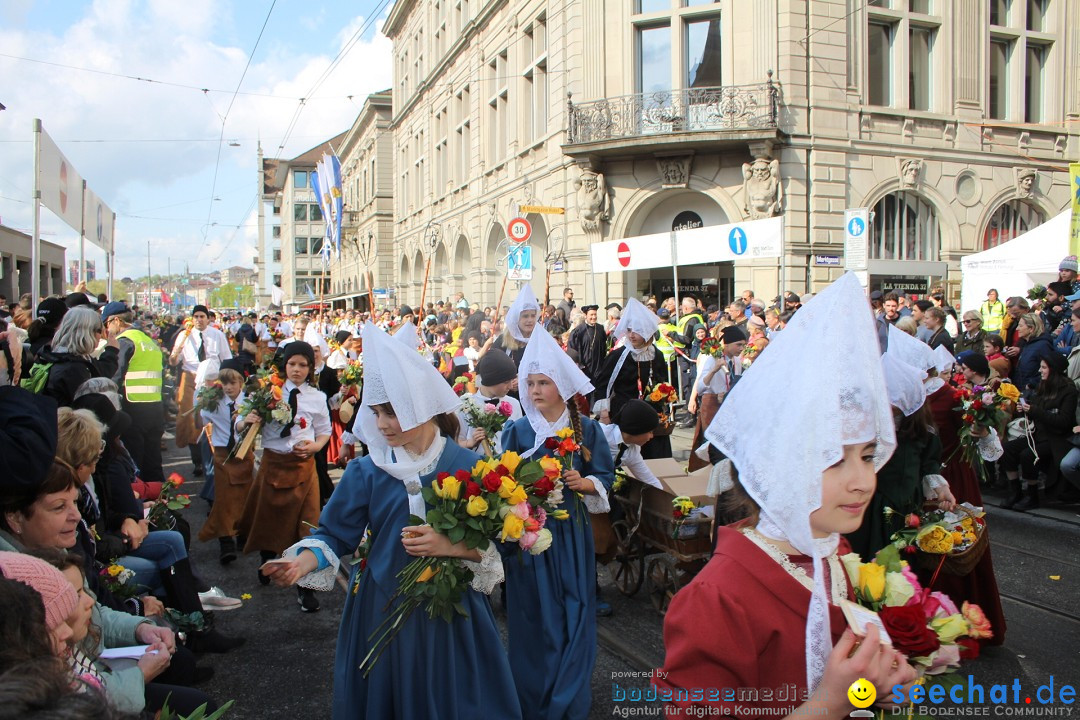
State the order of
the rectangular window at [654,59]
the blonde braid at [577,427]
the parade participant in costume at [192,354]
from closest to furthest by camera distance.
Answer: the blonde braid at [577,427] → the parade participant in costume at [192,354] → the rectangular window at [654,59]

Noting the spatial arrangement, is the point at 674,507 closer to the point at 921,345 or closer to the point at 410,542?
the point at 921,345

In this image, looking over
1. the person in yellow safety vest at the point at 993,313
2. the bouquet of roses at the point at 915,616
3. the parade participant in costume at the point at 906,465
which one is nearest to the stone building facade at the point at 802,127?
the person in yellow safety vest at the point at 993,313

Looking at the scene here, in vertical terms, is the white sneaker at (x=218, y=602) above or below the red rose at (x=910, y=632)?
below

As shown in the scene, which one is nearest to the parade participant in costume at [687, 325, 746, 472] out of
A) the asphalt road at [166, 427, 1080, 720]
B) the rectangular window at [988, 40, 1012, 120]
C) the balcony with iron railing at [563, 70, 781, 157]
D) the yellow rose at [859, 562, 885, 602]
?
the asphalt road at [166, 427, 1080, 720]

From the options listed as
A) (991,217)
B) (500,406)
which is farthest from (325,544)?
(991,217)

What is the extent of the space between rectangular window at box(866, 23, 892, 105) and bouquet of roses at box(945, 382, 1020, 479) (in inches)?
682

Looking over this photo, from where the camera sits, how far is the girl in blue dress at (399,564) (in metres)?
3.12

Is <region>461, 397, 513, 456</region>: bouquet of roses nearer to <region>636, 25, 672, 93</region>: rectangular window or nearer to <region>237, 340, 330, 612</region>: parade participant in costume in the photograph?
<region>237, 340, 330, 612</region>: parade participant in costume

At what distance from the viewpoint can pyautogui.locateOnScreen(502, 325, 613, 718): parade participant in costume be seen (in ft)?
13.5

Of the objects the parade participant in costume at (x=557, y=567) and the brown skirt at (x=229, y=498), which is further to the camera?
the brown skirt at (x=229, y=498)

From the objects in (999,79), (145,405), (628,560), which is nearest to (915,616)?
(628,560)

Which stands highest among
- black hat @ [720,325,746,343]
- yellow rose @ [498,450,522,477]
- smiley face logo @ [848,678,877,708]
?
black hat @ [720,325,746,343]

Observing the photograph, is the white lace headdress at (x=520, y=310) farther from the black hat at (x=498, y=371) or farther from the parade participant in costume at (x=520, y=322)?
the black hat at (x=498, y=371)

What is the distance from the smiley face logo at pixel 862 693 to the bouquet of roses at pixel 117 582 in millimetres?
3611
